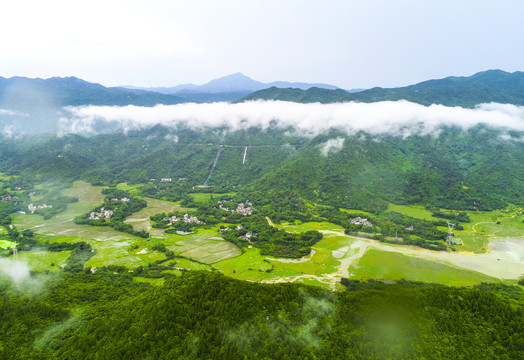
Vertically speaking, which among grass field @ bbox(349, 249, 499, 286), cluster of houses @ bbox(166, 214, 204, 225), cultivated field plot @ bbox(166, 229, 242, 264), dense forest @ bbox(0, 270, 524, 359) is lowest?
cluster of houses @ bbox(166, 214, 204, 225)

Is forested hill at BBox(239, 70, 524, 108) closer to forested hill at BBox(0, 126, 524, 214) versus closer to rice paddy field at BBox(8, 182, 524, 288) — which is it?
forested hill at BBox(0, 126, 524, 214)

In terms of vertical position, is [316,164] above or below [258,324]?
below

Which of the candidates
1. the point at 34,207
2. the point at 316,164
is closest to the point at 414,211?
the point at 316,164

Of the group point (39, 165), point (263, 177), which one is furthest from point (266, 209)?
point (39, 165)

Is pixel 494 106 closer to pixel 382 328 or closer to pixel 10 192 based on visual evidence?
pixel 382 328

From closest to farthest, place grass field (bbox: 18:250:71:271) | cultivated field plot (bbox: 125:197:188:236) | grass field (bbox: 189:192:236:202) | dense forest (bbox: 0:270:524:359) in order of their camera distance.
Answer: dense forest (bbox: 0:270:524:359), grass field (bbox: 18:250:71:271), cultivated field plot (bbox: 125:197:188:236), grass field (bbox: 189:192:236:202)

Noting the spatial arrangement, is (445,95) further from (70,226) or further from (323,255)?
(70,226)

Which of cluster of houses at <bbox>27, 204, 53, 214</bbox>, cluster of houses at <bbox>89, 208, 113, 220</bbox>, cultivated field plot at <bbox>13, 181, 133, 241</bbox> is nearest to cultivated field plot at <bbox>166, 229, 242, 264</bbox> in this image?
cultivated field plot at <bbox>13, 181, 133, 241</bbox>
